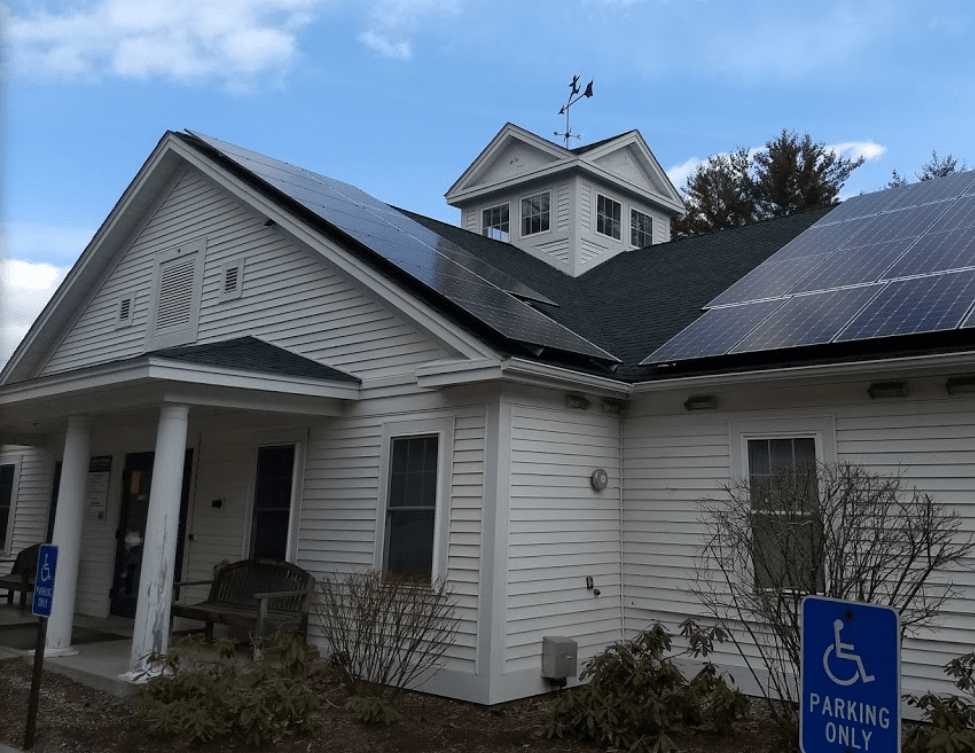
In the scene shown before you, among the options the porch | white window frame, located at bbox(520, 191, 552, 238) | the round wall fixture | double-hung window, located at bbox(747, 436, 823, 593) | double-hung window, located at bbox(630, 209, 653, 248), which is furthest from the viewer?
double-hung window, located at bbox(630, 209, 653, 248)

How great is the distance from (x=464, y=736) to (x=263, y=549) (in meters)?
4.71

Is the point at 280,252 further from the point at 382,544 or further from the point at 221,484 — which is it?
the point at 382,544

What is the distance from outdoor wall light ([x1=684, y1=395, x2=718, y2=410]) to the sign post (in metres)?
6.33

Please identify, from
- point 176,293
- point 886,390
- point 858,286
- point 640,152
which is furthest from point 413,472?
point 640,152

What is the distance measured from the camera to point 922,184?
42.8ft

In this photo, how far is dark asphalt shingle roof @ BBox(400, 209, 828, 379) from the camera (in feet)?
35.4

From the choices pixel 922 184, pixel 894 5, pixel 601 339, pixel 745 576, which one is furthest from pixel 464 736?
pixel 922 184

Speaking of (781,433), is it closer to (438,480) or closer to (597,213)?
(438,480)

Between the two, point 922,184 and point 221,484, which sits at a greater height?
point 922,184

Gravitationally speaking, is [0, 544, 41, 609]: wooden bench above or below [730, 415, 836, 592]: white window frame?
below

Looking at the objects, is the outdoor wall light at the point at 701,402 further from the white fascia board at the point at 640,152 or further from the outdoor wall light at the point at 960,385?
the white fascia board at the point at 640,152

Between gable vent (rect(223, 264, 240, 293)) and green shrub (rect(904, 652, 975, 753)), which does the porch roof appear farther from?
green shrub (rect(904, 652, 975, 753))

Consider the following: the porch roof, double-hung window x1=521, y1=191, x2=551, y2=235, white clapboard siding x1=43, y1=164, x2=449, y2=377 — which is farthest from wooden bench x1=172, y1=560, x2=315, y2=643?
double-hung window x1=521, y1=191, x2=551, y2=235

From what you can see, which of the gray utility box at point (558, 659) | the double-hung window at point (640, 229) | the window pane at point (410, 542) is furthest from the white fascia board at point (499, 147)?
the gray utility box at point (558, 659)
